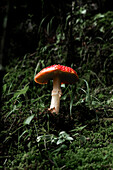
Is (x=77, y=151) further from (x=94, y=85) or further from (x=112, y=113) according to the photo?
(x=94, y=85)

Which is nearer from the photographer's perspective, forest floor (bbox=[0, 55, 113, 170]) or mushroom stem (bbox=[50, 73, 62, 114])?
forest floor (bbox=[0, 55, 113, 170])

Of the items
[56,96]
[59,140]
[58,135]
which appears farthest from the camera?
[56,96]

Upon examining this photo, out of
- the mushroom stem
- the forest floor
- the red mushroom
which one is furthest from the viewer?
the mushroom stem

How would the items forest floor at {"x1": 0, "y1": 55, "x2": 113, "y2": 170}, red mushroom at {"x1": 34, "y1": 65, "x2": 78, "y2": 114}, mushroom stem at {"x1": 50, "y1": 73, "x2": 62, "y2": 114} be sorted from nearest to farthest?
forest floor at {"x1": 0, "y1": 55, "x2": 113, "y2": 170}, red mushroom at {"x1": 34, "y1": 65, "x2": 78, "y2": 114}, mushroom stem at {"x1": 50, "y1": 73, "x2": 62, "y2": 114}

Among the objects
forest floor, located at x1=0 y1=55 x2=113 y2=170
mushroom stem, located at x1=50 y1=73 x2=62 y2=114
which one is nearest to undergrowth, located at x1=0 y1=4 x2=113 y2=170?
forest floor, located at x1=0 y1=55 x2=113 y2=170

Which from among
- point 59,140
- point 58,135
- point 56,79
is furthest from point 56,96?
point 59,140

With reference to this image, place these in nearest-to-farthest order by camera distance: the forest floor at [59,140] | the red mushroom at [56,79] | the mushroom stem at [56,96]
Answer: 1. the forest floor at [59,140]
2. the red mushroom at [56,79]
3. the mushroom stem at [56,96]

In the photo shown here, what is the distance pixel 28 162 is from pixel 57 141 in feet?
1.25

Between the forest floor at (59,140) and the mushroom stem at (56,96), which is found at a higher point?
the mushroom stem at (56,96)

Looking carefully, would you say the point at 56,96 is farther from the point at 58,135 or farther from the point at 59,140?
the point at 59,140

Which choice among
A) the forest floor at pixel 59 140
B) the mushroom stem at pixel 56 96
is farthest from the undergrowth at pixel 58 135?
the mushroom stem at pixel 56 96

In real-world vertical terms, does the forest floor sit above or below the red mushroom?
below

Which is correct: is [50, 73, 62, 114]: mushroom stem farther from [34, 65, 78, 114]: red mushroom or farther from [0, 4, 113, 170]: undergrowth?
[0, 4, 113, 170]: undergrowth

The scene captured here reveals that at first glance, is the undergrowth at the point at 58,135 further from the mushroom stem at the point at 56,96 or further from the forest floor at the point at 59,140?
the mushroom stem at the point at 56,96
